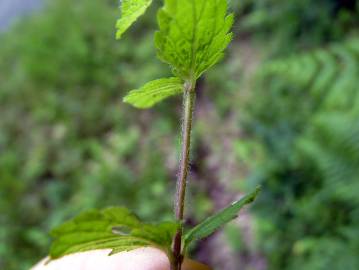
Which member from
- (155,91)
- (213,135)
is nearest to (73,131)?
(213,135)

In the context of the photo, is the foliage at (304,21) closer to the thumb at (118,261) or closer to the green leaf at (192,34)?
the thumb at (118,261)

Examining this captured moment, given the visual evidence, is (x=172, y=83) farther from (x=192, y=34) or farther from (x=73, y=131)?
(x=73, y=131)

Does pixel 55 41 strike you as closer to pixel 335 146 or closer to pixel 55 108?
pixel 55 108

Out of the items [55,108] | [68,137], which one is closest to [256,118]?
[68,137]

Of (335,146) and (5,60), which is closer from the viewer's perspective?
(335,146)

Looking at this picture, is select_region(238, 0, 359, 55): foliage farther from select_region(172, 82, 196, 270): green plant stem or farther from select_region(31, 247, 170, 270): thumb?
select_region(172, 82, 196, 270): green plant stem
